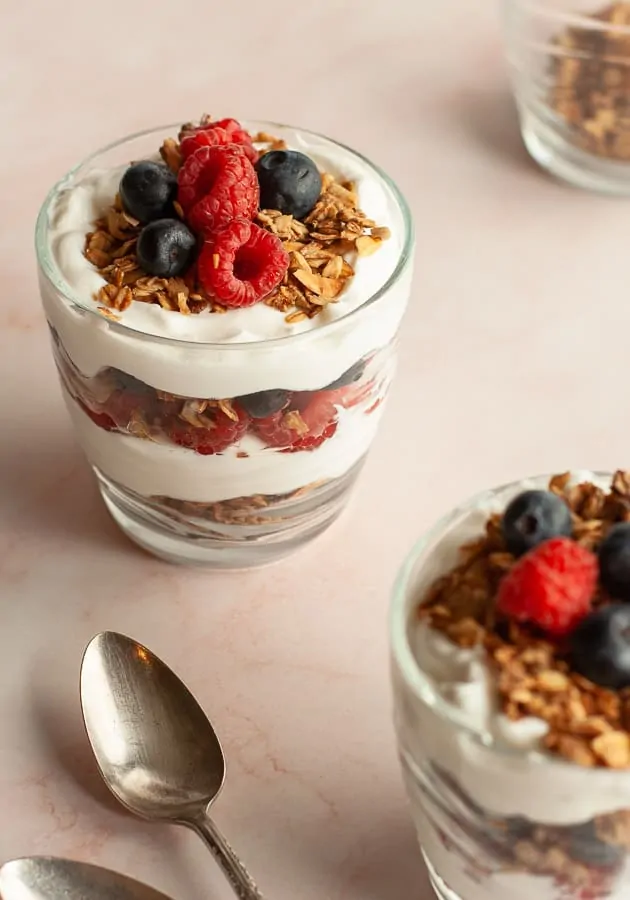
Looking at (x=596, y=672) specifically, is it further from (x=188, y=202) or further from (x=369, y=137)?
(x=369, y=137)

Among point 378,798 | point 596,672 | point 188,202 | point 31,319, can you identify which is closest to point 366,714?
A: point 378,798

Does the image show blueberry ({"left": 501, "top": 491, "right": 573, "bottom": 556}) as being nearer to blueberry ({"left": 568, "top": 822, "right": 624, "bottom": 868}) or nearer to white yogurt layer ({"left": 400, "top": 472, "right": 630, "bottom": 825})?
white yogurt layer ({"left": 400, "top": 472, "right": 630, "bottom": 825})

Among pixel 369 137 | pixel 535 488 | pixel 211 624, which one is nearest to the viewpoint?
pixel 535 488

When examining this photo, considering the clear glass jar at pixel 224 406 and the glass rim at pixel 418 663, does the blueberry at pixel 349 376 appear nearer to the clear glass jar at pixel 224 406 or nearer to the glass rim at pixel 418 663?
the clear glass jar at pixel 224 406

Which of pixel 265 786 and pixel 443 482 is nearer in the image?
pixel 265 786

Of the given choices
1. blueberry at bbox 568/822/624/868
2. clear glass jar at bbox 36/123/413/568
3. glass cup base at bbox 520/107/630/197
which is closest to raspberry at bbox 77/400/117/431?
clear glass jar at bbox 36/123/413/568

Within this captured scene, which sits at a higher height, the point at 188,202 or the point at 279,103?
the point at 188,202

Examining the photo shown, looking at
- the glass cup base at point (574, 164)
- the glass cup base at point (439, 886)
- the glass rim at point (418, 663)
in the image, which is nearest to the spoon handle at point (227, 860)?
the glass cup base at point (439, 886)
